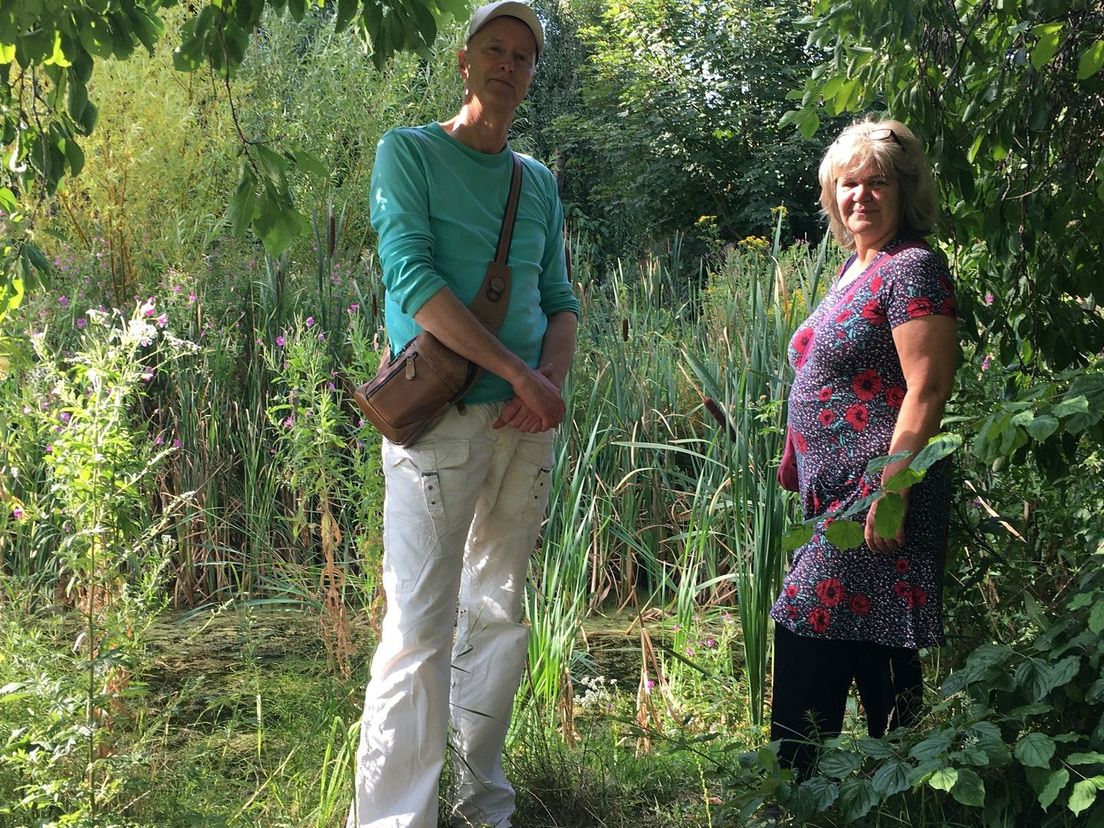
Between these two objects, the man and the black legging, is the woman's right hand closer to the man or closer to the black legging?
the black legging

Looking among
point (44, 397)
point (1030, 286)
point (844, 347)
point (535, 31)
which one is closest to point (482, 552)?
point (844, 347)

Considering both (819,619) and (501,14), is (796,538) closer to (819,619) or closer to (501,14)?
(819,619)

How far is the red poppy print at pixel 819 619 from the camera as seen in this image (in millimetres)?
2145

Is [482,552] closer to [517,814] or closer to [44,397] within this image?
[517,814]

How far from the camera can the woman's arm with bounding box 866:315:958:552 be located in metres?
2.05

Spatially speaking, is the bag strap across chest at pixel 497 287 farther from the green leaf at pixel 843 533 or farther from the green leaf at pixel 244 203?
the green leaf at pixel 843 533

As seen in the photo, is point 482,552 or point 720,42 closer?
point 482,552

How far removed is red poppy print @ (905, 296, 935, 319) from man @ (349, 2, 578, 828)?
2.31 ft

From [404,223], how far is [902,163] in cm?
95

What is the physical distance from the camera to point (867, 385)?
2.17m

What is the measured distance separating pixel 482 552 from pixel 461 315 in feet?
1.87

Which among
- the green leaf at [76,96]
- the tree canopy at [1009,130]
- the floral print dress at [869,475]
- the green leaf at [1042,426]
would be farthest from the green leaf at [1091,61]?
the green leaf at [76,96]

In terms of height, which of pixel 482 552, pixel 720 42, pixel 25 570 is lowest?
pixel 25 570

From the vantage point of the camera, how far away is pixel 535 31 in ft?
7.95
